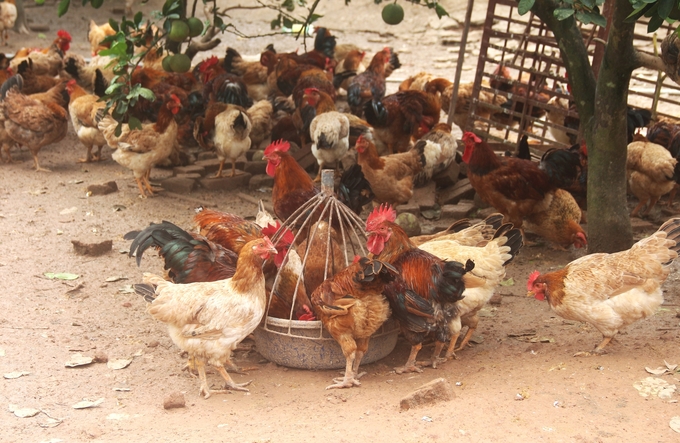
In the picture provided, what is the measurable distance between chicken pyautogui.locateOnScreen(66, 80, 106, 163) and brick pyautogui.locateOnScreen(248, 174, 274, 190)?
7.33ft

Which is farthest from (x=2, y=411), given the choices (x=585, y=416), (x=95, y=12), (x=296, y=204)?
(x=95, y=12)

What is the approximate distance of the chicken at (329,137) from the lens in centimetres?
816

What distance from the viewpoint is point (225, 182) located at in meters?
8.75

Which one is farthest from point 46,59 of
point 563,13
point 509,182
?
point 563,13

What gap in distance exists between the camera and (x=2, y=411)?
4211mm

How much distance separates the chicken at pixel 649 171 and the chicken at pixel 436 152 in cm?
206

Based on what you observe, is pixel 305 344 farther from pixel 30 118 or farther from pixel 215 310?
pixel 30 118

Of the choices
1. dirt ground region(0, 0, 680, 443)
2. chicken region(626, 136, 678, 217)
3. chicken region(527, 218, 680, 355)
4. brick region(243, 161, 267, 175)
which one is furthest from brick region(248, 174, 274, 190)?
chicken region(527, 218, 680, 355)

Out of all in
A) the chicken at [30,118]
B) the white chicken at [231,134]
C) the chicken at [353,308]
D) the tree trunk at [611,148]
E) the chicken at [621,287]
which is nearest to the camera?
the chicken at [353,308]

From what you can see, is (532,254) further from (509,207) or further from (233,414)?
(233,414)

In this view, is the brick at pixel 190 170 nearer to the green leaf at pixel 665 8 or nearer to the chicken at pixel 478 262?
the chicken at pixel 478 262

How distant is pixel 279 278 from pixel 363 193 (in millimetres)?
1793

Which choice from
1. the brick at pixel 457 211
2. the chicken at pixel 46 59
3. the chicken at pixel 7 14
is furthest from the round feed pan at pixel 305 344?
the chicken at pixel 7 14

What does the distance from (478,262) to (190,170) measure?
506 cm
